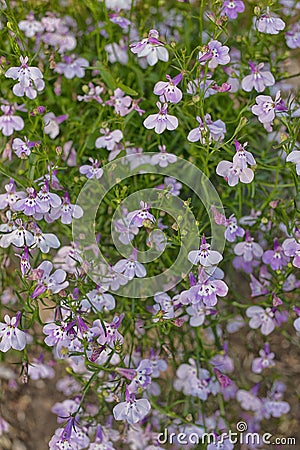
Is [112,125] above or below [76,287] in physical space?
above

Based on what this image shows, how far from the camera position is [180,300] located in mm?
1212

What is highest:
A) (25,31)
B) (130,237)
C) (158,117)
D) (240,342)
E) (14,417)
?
(25,31)

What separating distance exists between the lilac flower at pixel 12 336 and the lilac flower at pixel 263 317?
19.6 inches

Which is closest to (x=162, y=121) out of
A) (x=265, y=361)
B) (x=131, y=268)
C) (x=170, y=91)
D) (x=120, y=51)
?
(x=170, y=91)

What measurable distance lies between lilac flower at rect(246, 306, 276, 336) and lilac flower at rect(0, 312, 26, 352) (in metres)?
0.50

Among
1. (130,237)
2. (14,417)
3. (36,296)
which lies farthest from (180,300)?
(14,417)

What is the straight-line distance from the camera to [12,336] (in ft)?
3.74

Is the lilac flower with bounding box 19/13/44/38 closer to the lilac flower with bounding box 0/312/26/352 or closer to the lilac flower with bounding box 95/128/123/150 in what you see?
the lilac flower with bounding box 95/128/123/150

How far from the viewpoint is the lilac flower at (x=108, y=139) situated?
51.5 inches

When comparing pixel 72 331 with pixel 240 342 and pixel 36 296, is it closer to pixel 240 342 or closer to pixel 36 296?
pixel 36 296

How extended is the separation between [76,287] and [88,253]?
0.51 ft

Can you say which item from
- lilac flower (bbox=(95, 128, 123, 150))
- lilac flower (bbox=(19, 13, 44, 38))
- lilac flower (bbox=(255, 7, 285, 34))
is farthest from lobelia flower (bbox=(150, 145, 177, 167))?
lilac flower (bbox=(19, 13, 44, 38))

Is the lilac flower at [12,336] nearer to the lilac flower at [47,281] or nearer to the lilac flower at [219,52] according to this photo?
the lilac flower at [47,281]

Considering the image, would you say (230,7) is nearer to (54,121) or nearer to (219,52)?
(219,52)
